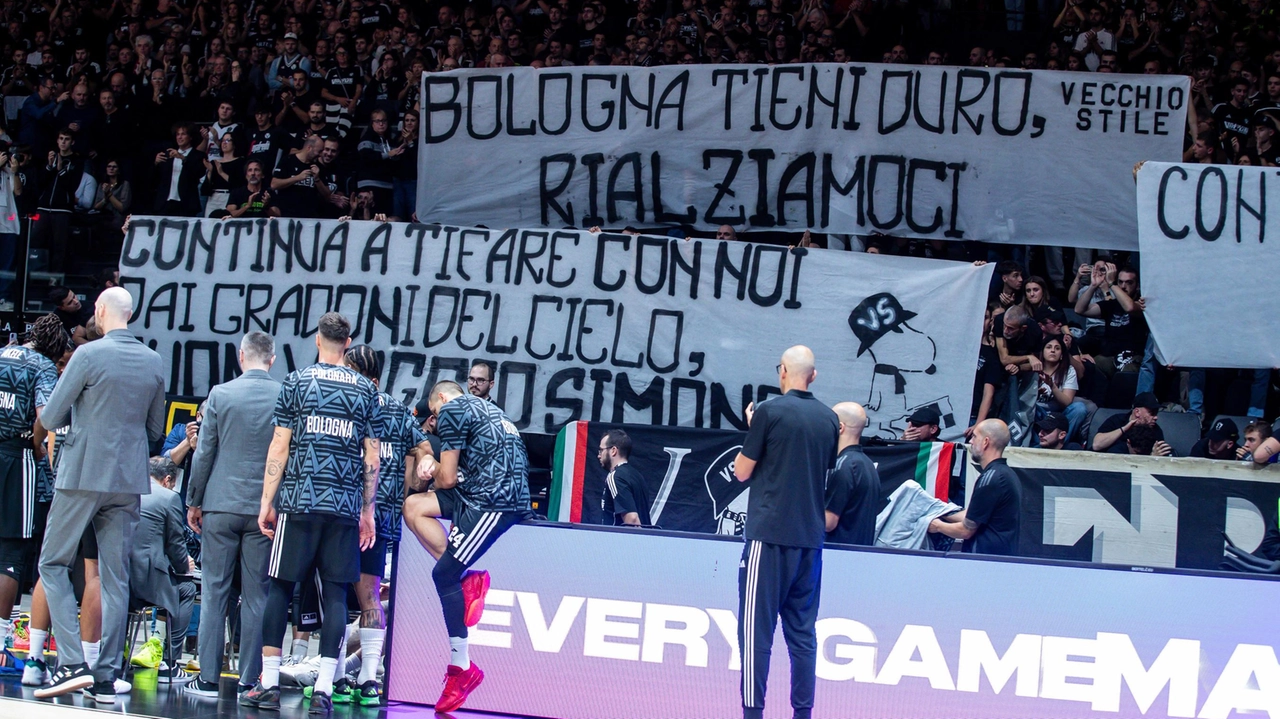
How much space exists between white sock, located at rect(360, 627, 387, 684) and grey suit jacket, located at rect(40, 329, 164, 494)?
1.36m

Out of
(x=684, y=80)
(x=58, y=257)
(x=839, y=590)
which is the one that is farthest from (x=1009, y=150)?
(x=58, y=257)

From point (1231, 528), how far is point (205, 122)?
10.8m

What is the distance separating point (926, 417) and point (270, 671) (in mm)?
5149

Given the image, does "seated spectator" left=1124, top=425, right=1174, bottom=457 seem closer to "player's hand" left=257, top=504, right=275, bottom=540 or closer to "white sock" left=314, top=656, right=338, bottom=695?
"white sock" left=314, top=656, right=338, bottom=695

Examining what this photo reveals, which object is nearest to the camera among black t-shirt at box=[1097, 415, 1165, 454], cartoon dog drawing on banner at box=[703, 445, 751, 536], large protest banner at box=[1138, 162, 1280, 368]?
large protest banner at box=[1138, 162, 1280, 368]

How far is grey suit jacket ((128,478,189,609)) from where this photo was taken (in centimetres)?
743

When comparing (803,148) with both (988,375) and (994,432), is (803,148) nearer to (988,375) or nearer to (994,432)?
(988,375)

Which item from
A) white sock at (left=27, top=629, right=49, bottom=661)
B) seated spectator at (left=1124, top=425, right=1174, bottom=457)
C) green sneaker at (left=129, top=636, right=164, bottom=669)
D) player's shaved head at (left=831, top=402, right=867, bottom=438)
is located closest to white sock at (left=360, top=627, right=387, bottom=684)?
green sneaker at (left=129, top=636, right=164, bottom=669)

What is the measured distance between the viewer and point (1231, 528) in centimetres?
937

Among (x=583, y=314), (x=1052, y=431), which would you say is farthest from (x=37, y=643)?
(x=1052, y=431)

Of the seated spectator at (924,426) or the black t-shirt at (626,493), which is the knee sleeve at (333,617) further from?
the seated spectator at (924,426)

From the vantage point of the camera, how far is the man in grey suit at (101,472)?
6.63 m

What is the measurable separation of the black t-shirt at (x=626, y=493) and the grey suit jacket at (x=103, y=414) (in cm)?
298

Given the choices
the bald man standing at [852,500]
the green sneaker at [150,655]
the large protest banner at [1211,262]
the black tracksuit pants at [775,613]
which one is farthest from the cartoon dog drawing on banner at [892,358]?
the green sneaker at [150,655]
